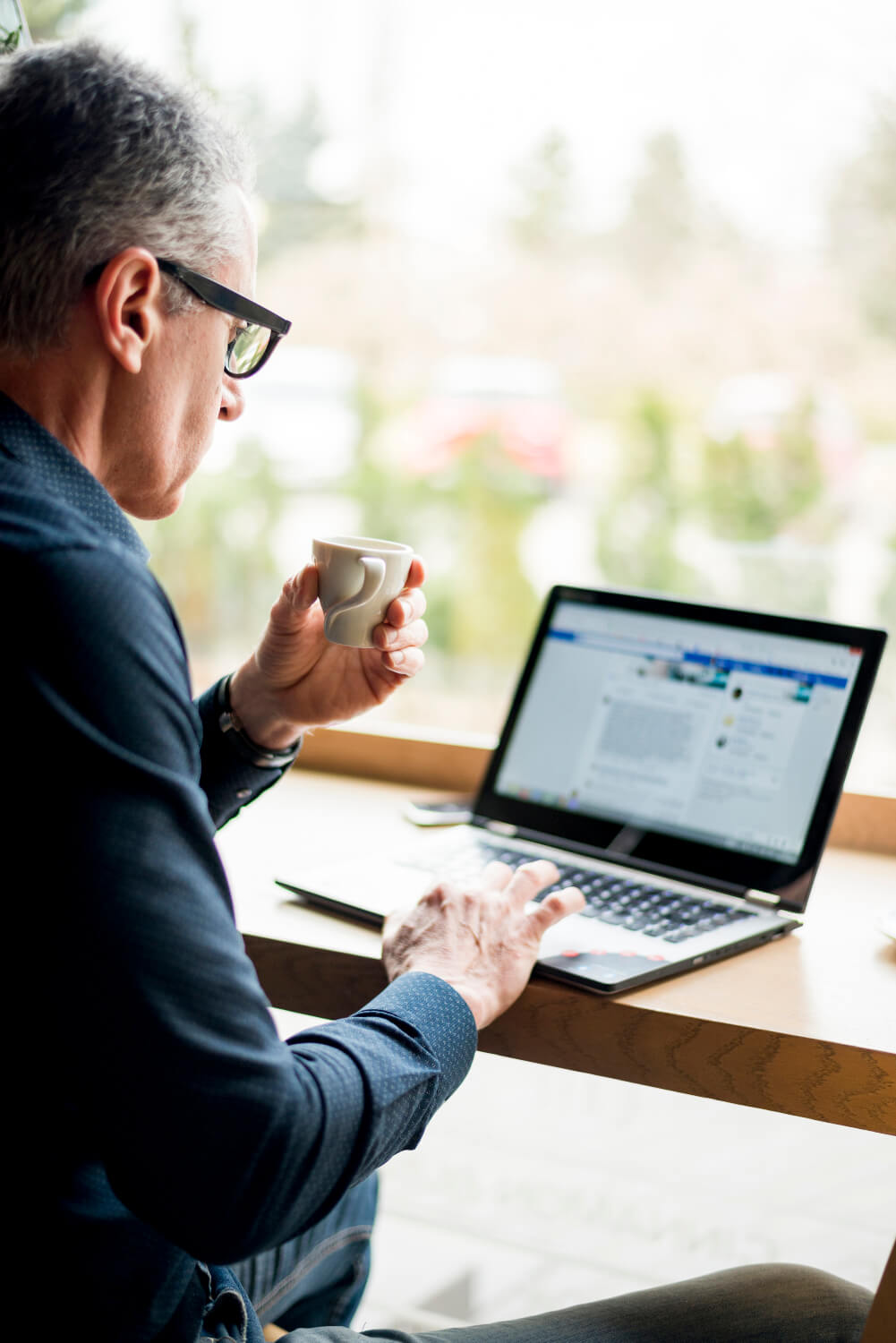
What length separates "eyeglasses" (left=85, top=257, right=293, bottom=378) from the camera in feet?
2.43

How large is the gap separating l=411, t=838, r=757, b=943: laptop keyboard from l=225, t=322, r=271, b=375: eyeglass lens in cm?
43

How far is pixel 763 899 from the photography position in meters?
1.03

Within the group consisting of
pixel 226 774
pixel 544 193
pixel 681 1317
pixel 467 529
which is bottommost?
pixel 681 1317

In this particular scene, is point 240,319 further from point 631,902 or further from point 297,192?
point 297,192

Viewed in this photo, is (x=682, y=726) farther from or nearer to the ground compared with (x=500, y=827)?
farther from the ground

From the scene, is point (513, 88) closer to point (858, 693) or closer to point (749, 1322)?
point (858, 693)

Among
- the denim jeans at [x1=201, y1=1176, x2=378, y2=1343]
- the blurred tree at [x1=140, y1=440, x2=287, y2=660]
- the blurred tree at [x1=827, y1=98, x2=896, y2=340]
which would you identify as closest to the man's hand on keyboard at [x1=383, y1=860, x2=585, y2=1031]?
the denim jeans at [x1=201, y1=1176, x2=378, y2=1343]

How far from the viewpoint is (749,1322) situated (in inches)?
32.6

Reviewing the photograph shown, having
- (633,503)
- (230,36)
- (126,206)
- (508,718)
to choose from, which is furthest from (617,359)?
(126,206)

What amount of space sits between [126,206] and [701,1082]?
26.7 inches

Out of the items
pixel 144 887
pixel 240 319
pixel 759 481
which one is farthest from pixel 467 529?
pixel 144 887

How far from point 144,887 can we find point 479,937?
0.32m

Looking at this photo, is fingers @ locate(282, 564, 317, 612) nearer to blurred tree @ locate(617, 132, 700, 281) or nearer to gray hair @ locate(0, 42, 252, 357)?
gray hair @ locate(0, 42, 252, 357)

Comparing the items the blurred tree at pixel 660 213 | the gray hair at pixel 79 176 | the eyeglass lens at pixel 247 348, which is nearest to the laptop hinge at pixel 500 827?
the eyeglass lens at pixel 247 348
